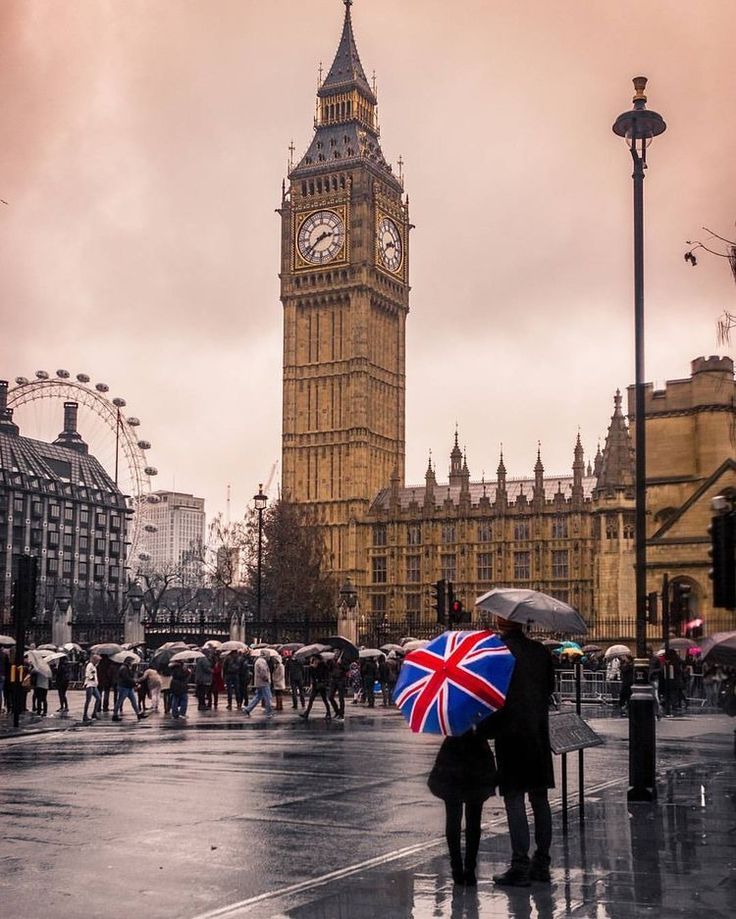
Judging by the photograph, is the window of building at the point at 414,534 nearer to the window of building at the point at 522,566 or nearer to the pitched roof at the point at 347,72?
the window of building at the point at 522,566

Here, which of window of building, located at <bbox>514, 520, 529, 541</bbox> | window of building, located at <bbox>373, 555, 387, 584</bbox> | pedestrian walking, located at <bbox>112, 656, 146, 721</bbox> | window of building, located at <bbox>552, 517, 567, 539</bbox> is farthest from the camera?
window of building, located at <bbox>373, 555, 387, 584</bbox>

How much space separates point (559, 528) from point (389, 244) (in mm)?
33795

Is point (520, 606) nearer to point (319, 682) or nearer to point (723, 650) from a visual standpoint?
point (723, 650)

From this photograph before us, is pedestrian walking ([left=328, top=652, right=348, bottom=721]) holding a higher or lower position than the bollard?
lower

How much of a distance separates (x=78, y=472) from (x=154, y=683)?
115 m

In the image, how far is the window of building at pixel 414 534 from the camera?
309ft

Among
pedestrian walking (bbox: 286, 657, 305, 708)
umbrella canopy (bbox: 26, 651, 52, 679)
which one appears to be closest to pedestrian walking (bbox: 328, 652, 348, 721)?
pedestrian walking (bbox: 286, 657, 305, 708)

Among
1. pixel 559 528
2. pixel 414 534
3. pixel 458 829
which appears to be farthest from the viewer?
pixel 414 534

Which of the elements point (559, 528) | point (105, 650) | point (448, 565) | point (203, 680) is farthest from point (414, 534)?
point (203, 680)

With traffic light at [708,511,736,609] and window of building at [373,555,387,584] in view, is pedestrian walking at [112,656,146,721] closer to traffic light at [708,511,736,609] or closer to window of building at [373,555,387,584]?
traffic light at [708,511,736,609]

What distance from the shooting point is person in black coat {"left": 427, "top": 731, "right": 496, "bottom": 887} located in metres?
8.05

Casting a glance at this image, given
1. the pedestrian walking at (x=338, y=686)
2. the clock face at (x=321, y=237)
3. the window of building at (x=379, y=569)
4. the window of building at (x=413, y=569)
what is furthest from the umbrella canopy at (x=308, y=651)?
the clock face at (x=321, y=237)

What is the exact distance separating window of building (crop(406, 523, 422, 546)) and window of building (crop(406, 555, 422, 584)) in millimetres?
1127

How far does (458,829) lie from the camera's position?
8.27 metres
